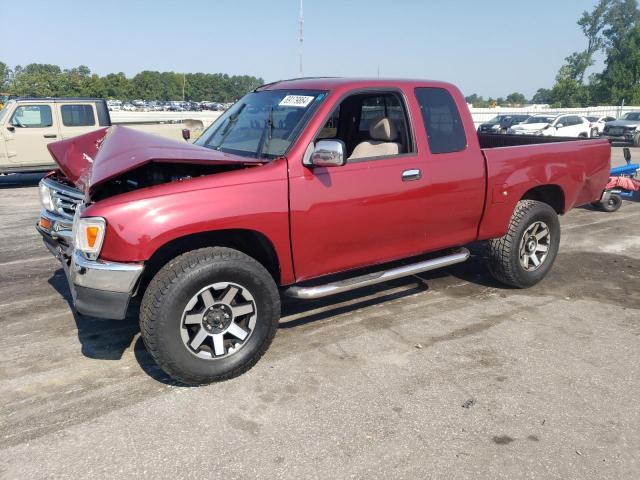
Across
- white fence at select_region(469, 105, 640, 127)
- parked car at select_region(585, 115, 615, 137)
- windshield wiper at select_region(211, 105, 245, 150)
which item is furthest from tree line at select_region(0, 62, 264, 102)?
windshield wiper at select_region(211, 105, 245, 150)

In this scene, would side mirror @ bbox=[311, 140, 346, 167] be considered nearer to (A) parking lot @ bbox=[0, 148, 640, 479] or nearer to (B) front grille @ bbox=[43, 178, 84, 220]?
(A) parking lot @ bbox=[0, 148, 640, 479]

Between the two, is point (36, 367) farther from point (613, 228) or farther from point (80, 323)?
point (613, 228)

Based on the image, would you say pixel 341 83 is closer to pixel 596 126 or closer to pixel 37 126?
pixel 37 126

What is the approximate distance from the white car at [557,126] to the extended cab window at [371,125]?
2179 cm

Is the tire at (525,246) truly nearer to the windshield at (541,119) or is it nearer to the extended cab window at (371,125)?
the extended cab window at (371,125)

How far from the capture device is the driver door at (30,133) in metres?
12.1

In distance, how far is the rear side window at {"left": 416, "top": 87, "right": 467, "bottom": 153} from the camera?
447 cm

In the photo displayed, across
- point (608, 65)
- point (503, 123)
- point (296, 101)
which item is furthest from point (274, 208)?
point (608, 65)

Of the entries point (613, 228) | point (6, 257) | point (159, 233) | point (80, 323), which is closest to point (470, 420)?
point (159, 233)

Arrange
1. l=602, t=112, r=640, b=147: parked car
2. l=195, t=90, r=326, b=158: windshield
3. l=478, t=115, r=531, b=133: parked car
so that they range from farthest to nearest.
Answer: l=478, t=115, r=531, b=133: parked car → l=602, t=112, r=640, b=147: parked car → l=195, t=90, r=326, b=158: windshield

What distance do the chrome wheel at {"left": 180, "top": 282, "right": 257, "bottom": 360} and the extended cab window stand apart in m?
1.33

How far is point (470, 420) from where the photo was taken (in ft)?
10.4

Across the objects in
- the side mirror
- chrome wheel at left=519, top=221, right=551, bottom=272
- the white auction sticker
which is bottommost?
chrome wheel at left=519, top=221, right=551, bottom=272

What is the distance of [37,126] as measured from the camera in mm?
12312
